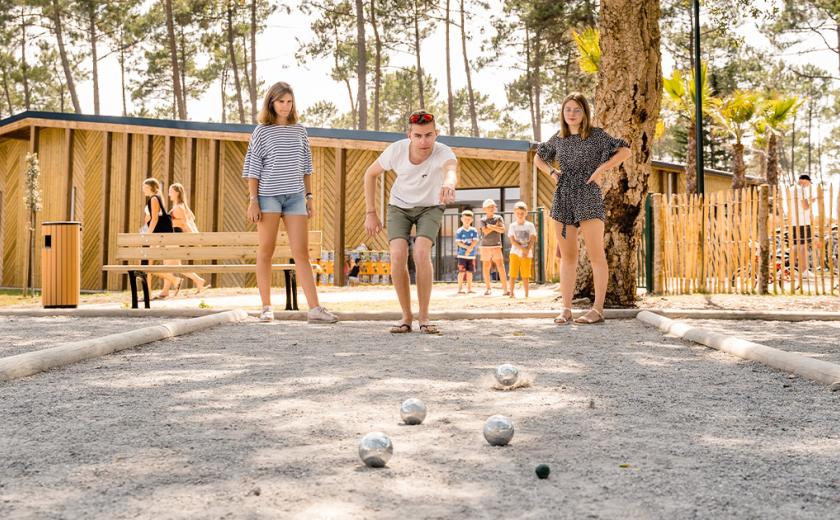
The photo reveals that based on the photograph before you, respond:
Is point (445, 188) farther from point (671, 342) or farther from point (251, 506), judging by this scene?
point (251, 506)

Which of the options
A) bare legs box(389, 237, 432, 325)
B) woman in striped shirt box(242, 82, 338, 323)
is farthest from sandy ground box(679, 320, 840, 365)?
woman in striped shirt box(242, 82, 338, 323)

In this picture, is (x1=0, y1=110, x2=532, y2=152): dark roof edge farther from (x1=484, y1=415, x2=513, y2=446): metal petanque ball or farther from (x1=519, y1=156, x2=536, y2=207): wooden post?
(x1=484, y1=415, x2=513, y2=446): metal petanque ball

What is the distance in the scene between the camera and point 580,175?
24.1 ft

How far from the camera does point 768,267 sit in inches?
468

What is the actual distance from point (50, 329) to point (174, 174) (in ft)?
47.7

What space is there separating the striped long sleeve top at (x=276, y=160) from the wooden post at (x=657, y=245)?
6925 mm

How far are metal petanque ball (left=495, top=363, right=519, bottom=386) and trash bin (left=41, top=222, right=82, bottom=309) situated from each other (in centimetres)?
740

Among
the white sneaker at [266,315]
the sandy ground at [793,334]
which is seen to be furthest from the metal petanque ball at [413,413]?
the white sneaker at [266,315]

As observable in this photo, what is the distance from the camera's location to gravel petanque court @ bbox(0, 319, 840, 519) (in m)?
2.18

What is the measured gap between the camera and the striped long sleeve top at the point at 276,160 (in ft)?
24.1

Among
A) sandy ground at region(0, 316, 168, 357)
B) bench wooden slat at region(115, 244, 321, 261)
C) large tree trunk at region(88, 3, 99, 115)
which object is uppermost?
large tree trunk at region(88, 3, 99, 115)

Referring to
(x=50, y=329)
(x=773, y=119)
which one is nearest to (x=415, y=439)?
(x=50, y=329)

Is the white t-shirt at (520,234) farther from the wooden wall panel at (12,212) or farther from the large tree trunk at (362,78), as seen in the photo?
the large tree trunk at (362,78)

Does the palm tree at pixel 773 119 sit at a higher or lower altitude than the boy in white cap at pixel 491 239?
higher
